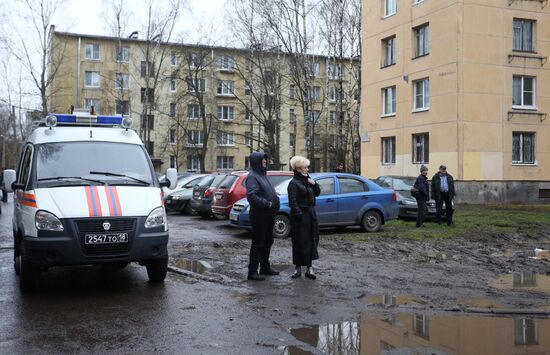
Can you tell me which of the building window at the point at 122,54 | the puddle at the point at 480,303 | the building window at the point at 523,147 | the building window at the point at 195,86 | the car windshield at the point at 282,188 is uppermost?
the building window at the point at 122,54

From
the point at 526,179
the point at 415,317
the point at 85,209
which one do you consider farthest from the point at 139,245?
the point at 526,179

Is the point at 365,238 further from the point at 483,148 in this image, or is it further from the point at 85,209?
the point at 483,148

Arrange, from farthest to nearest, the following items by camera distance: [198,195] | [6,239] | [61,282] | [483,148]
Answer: [483,148] → [198,195] → [6,239] → [61,282]

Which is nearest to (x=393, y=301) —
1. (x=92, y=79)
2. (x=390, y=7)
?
(x=390, y=7)

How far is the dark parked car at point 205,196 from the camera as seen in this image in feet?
58.6

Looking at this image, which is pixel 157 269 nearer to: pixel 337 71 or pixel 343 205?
pixel 343 205

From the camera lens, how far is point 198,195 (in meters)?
18.7

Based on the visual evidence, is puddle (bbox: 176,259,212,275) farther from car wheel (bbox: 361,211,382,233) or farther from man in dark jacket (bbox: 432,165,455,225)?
man in dark jacket (bbox: 432,165,455,225)

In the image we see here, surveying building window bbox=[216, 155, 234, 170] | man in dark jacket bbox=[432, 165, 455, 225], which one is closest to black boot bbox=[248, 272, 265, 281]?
man in dark jacket bbox=[432, 165, 455, 225]

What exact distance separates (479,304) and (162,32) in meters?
39.6

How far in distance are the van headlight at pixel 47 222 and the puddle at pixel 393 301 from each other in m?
4.00

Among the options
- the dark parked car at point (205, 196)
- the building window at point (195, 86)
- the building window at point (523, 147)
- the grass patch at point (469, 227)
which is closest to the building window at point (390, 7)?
→ the building window at point (523, 147)

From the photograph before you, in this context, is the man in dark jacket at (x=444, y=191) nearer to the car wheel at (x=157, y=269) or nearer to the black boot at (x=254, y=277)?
the black boot at (x=254, y=277)

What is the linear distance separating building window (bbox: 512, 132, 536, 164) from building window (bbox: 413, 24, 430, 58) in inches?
243
